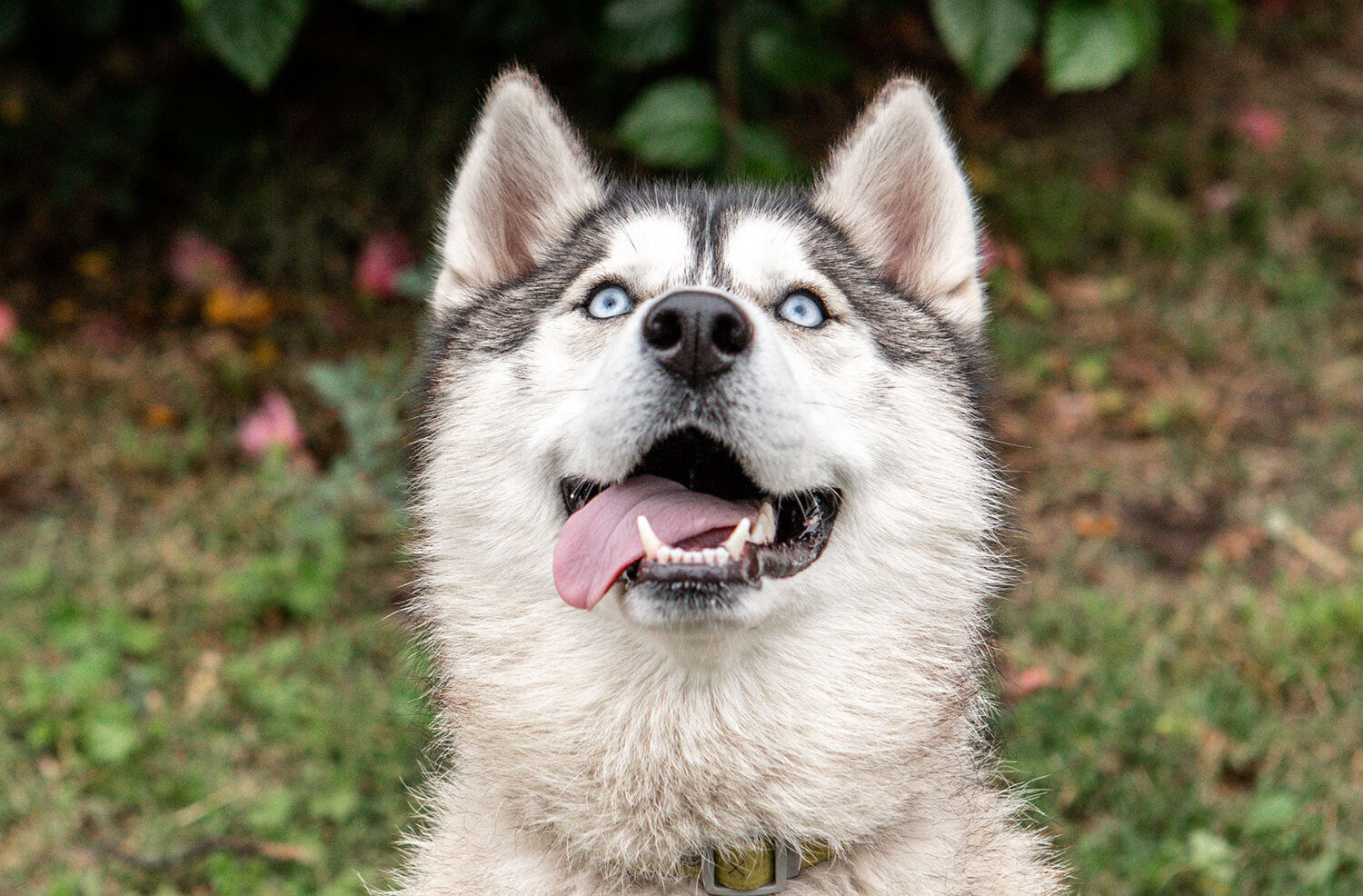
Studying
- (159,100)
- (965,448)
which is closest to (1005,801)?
(965,448)

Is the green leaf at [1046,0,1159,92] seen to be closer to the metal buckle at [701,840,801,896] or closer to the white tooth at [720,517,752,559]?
the white tooth at [720,517,752,559]

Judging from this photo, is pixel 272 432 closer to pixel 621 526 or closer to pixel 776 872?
pixel 621 526

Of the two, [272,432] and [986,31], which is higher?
[986,31]

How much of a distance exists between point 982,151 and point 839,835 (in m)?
5.20

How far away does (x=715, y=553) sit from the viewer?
2.15 m

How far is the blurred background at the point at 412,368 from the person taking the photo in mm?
3639

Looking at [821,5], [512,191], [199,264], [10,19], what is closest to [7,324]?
[199,264]

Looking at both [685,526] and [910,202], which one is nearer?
[685,526]

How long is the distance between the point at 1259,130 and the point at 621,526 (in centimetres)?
587

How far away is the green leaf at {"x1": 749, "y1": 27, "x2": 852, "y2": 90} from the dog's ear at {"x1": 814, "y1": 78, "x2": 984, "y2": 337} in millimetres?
1777

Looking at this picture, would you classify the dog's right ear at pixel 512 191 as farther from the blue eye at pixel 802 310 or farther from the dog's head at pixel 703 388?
the blue eye at pixel 802 310

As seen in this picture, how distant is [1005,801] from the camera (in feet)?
8.81

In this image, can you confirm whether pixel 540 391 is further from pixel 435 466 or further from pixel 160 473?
pixel 160 473

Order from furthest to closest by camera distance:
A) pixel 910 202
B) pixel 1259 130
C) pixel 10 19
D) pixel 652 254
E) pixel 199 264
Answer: pixel 1259 130 < pixel 199 264 < pixel 10 19 < pixel 910 202 < pixel 652 254
